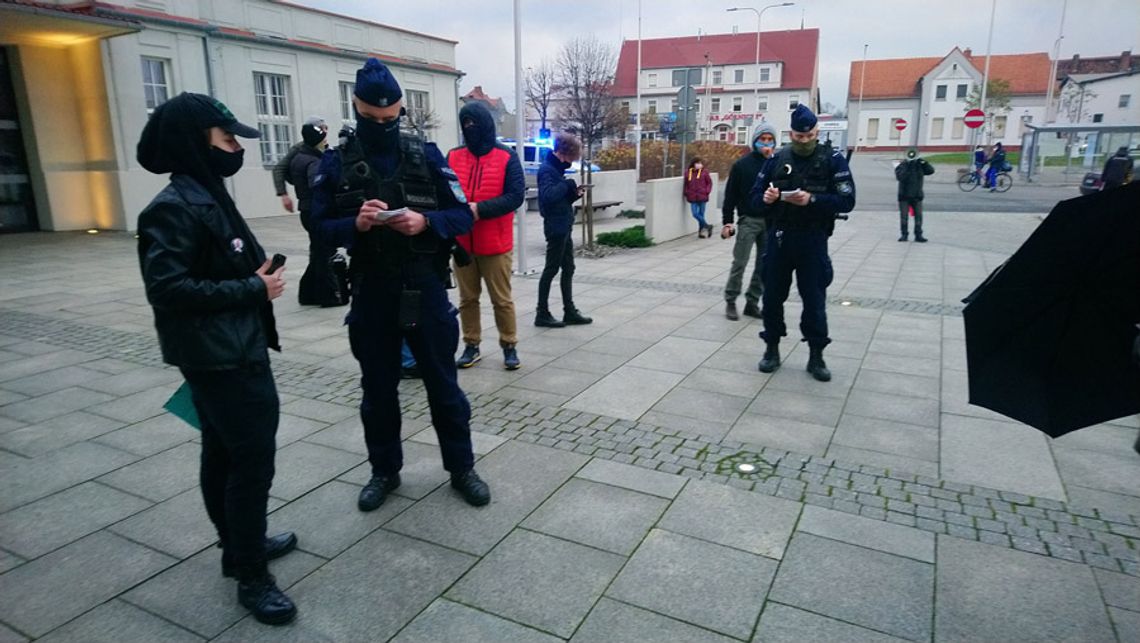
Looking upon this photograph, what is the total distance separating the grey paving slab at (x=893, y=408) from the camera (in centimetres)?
488

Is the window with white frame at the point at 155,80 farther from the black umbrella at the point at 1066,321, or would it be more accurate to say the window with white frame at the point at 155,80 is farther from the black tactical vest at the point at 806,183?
the black umbrella at the point at 1066,321

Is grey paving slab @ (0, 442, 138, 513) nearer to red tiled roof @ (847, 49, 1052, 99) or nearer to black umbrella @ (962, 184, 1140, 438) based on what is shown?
black umbrella @ (962, 184, 1140, 438)

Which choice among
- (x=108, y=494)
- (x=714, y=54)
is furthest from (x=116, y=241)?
(x=714, y=54)

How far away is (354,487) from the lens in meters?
3.86

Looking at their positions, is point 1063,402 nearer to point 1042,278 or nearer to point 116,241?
point 1042,278

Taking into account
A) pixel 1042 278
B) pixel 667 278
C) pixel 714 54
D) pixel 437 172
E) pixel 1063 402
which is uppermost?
pixel 714 54

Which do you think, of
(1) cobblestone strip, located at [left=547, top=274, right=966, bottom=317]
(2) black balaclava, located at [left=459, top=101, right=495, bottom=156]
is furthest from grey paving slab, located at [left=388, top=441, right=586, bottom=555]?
(1) cobblestone strip, located at [left=547, top=274, right=966, bottom=317]

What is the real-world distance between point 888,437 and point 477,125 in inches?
137

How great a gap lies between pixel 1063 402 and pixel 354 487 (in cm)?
324

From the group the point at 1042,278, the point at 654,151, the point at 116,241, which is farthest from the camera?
the point at 654,151

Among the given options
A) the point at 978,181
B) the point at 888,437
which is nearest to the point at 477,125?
the point at 888,437

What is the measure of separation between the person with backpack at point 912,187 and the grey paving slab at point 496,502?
39.9 feet

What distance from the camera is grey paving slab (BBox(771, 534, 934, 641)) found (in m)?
2.73

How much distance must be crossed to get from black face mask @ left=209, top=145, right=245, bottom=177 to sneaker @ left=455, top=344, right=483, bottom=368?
346 centimetres
